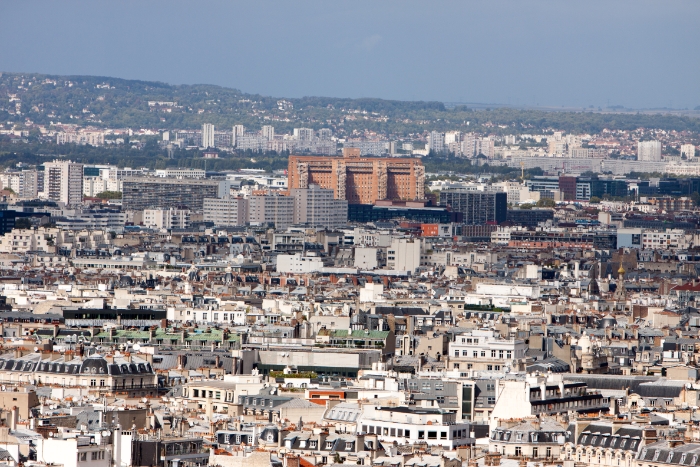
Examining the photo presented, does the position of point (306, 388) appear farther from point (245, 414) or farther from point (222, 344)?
point (222, 344)

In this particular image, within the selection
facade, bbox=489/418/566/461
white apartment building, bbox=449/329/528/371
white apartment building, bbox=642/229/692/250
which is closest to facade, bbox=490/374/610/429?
facade, bbox=489/418/566/461

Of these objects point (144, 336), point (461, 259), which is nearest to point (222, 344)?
point (144, 336)

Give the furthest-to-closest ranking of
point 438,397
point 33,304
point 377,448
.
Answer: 1. point 33,304
2. point 438,397
3. point 377,448

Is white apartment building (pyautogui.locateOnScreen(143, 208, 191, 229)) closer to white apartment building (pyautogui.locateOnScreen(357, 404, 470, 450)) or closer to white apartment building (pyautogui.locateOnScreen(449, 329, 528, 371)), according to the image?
white apartment building (pyautogui.locateOnScreen(449, 329, 528, 371))

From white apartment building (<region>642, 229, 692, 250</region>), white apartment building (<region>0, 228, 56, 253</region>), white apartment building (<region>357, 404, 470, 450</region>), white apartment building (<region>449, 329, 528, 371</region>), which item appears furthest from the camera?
white apartment building (<region>642, 229, 692, 250</region>)

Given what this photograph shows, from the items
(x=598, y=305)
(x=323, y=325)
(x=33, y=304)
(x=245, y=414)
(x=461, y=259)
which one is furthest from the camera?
(x=461, y=259)

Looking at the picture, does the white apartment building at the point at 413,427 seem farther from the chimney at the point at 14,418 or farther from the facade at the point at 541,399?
the chimney at the point at 14,418
